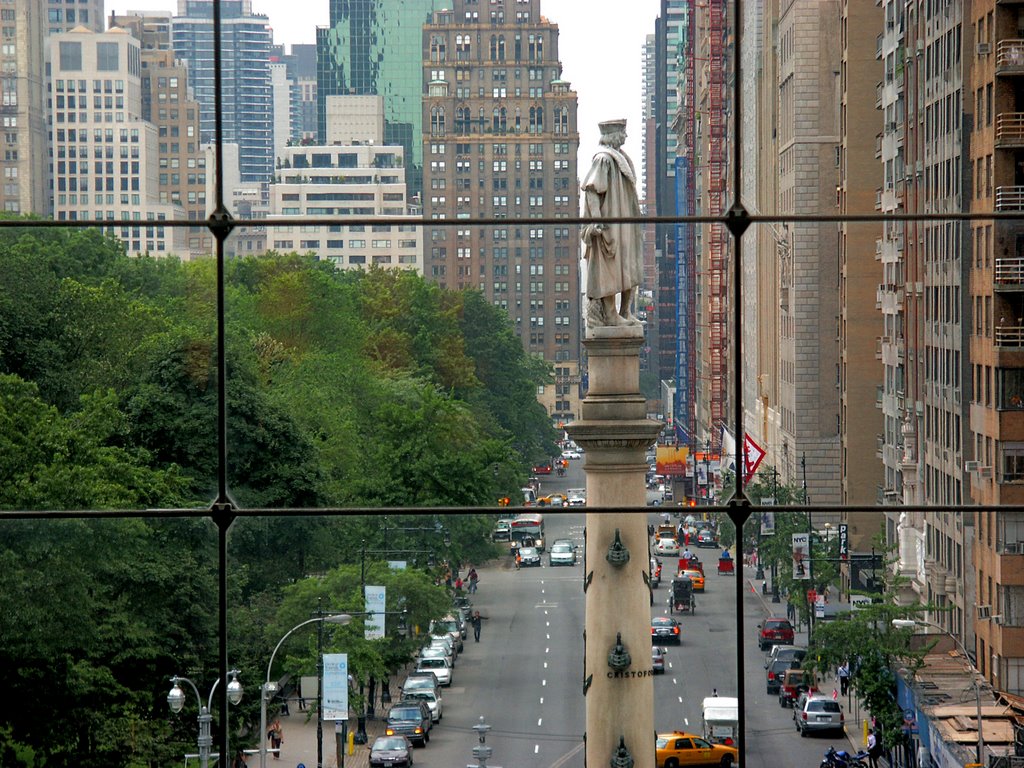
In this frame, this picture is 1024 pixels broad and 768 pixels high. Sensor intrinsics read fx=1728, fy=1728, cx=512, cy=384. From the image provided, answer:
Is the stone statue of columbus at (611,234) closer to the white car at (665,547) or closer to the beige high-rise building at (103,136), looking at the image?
the white car at (665,547)

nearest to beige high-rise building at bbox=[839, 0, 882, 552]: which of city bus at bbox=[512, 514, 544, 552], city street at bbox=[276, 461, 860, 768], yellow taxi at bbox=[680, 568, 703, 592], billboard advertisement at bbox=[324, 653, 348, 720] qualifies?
city bus at bbox=[512, 514, 544, 552]

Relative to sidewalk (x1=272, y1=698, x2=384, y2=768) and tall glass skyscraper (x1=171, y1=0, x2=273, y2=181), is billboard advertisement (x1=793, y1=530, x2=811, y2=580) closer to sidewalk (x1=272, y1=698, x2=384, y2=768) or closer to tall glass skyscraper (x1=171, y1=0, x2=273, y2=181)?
sidewalk (x1=272, y1=698, x2=384, y2=768)

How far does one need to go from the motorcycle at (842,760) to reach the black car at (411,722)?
685cm

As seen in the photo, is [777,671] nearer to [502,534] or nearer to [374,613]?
[502,534]

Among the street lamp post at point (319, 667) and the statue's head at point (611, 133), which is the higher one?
the statue's head at point (611, 133)

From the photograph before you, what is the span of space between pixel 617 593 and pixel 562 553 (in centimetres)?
1797

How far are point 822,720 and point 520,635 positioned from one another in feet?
28.1

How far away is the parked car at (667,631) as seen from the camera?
1250 inches

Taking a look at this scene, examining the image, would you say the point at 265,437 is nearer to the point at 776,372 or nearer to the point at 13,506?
the point at 13,506

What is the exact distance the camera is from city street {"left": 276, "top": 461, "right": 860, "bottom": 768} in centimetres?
2928

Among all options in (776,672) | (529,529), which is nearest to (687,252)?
(529,529)

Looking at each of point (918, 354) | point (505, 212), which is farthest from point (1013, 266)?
point (505, 212)

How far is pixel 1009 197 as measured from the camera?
25969mm

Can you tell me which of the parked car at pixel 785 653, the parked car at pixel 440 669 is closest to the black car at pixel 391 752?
the parked car at pixel 440 669
